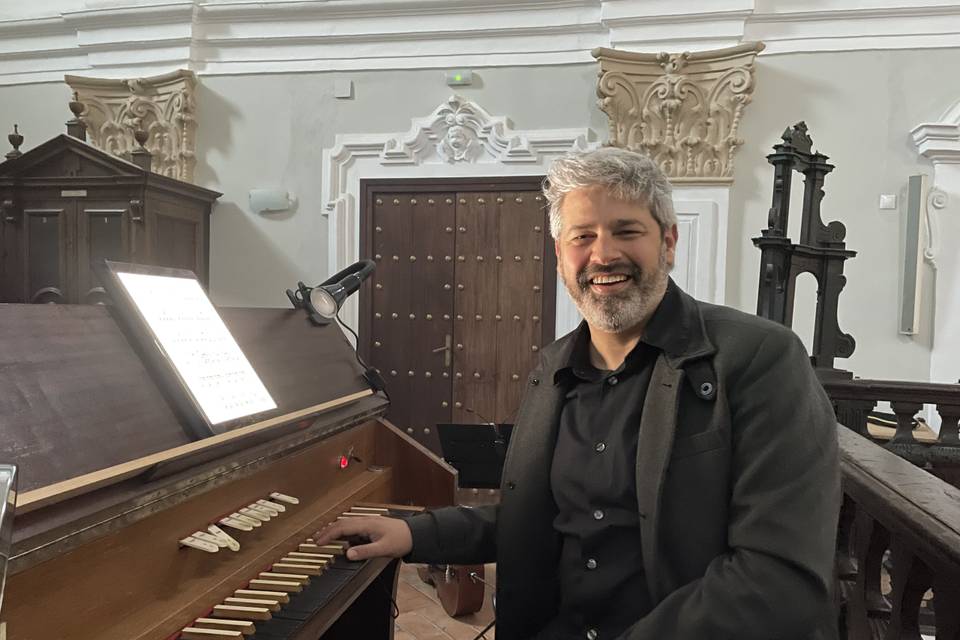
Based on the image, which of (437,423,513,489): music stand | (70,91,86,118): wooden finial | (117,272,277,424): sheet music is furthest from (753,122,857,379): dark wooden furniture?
(70,91,86,118): wooden finial

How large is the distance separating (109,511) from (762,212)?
15.5 feet

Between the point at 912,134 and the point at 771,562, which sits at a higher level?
the point at 912,134

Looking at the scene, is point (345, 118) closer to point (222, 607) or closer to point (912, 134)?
point (912, 134)

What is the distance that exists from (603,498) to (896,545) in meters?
0.54

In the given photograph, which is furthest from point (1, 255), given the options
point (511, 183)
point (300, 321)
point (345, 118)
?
point (300, 321)

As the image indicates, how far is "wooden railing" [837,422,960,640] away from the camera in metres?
1.13

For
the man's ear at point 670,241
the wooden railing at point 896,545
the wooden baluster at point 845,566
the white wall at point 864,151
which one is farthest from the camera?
the white wall at point 864,151

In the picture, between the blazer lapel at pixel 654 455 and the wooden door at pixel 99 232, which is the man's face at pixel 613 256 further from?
the wooden door at pixel 99 232

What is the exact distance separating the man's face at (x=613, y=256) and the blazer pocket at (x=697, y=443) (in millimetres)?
284

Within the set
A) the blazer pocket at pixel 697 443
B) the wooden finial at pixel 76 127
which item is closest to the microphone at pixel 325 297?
the blazer pocket at pixel 697 443

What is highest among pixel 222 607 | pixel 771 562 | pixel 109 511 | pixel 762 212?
pixel 762 212

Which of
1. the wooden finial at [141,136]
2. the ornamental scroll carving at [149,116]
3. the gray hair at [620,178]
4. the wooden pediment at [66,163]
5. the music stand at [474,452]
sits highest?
the ornamental scroll carving at [149,116]

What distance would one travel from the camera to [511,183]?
539 cm

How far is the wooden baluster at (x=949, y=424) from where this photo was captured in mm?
3012
